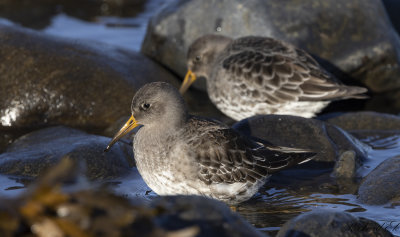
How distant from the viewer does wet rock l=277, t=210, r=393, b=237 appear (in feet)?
14.7

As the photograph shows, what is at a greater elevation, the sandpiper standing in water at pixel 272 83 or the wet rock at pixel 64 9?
the sandpiper standing in water at pixel 272 83

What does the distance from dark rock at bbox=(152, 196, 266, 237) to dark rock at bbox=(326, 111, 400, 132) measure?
493 centimetres

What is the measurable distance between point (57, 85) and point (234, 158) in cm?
389

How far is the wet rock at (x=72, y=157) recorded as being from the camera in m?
6.98

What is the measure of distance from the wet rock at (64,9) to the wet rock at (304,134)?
26.6ft

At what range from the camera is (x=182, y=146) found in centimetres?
A: 579

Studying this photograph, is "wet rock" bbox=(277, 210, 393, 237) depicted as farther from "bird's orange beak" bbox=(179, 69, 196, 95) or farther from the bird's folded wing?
"bird's orange beak" bbox=(179, 69, 196, 95)

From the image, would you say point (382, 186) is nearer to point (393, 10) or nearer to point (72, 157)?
point (72, 157)

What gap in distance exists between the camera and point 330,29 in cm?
998

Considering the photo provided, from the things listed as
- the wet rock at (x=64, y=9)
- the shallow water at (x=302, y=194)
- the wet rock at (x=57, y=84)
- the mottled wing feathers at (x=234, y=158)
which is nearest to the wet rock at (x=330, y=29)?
the wet rock at (x=57, y=84)

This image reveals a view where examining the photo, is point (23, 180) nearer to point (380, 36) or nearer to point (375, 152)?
point (375, 152)

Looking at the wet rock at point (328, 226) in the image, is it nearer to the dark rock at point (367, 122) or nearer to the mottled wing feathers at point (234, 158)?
the mottled wing feathers at point (234, 158)

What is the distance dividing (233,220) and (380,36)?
7156 millimetres

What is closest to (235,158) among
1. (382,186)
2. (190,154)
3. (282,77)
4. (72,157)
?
(190,154)
